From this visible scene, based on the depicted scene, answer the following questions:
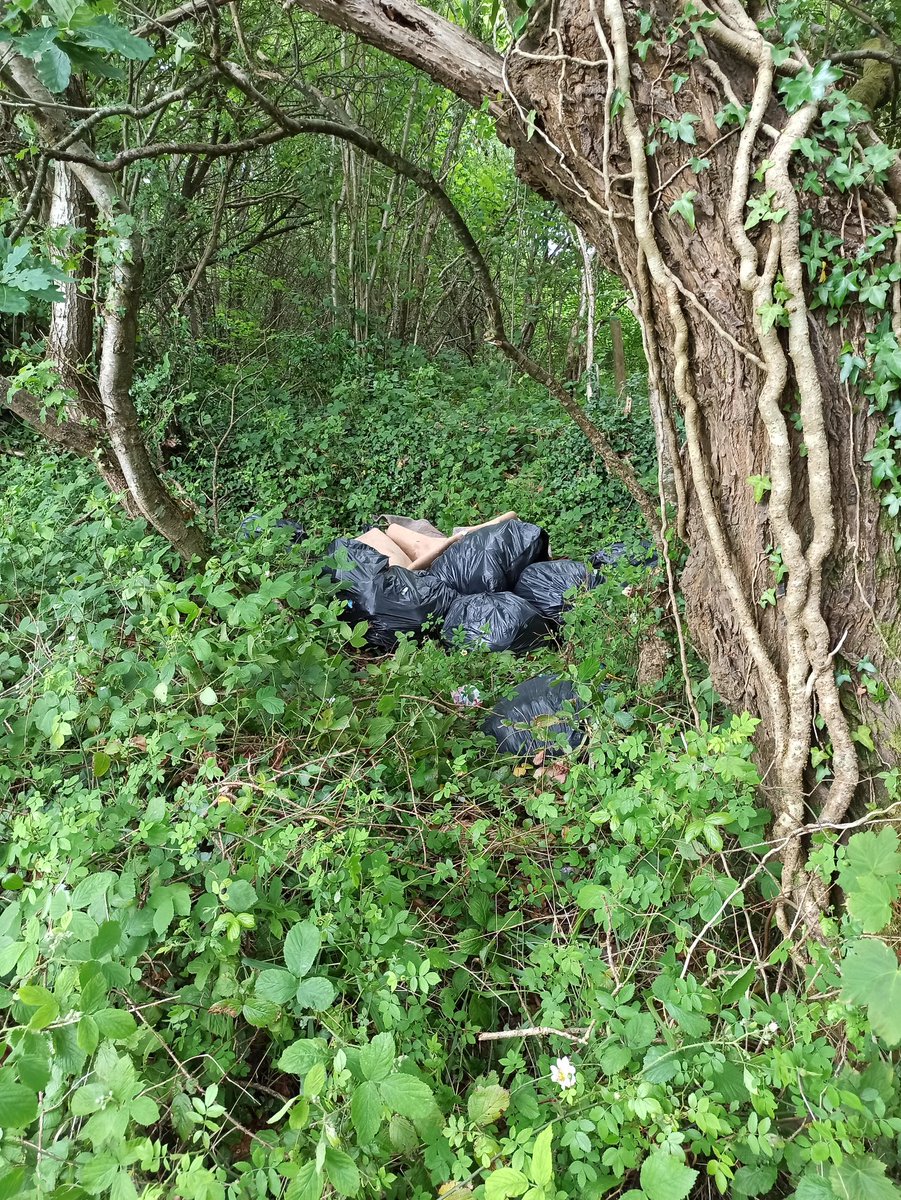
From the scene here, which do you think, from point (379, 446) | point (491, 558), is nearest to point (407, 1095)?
point (491, 558)

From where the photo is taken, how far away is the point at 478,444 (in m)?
5.75

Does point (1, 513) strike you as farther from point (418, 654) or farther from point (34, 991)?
point (34, 991)

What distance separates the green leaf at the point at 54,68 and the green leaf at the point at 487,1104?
1.77m

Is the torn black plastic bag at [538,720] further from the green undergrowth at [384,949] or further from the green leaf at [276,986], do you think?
the green leaf at [276,986]

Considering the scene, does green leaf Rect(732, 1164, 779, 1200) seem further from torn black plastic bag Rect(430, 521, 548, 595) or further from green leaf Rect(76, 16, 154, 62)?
torn black plastic bag Rect(430, 521, 548, 595)

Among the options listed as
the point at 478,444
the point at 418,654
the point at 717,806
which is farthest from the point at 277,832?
the point at 478,444

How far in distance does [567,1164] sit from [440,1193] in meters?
0.28

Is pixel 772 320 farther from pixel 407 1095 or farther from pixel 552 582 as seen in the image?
pixel 552 582

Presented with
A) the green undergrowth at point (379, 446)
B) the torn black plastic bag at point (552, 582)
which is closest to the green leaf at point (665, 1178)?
the torn black plastic bag at point (552, 582)

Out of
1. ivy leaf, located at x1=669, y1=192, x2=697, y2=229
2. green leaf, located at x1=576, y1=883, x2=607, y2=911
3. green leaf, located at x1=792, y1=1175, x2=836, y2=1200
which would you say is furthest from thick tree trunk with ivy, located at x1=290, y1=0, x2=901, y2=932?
green leaf, located at x1=792, y1=1175, x2=836, y2=1200

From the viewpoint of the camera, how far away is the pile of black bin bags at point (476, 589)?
355cm

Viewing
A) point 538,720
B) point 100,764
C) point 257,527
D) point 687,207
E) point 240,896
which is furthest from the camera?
point 257,527

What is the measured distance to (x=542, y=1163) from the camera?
3.20 feet

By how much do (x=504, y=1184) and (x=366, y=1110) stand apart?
0.24 m
